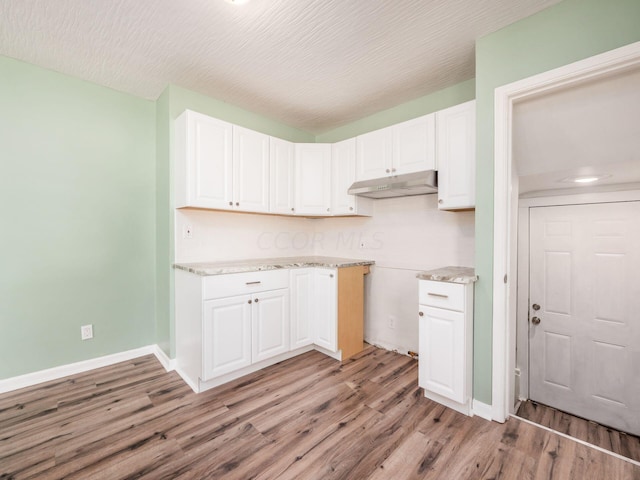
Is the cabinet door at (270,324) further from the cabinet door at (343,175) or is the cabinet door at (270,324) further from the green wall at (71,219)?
the green wall at (71,219)

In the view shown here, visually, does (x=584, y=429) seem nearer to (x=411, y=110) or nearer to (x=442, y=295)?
(x=442, y=295)

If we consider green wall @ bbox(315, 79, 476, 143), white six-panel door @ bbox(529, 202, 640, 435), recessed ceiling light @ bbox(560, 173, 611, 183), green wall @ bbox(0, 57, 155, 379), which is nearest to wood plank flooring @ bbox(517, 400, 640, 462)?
white six-panel door @ bbox(529, 202, 640, 435)

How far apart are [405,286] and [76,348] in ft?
9.81

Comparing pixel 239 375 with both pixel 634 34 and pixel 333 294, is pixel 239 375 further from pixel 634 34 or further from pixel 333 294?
pixel 634 34

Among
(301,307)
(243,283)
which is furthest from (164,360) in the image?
(301,307)

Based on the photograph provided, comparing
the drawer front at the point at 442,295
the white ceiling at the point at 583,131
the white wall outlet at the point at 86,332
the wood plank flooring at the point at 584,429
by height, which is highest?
the white ceiling at the point at 583,131

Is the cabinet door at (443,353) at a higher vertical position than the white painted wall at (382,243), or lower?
lower

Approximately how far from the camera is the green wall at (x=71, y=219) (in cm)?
206

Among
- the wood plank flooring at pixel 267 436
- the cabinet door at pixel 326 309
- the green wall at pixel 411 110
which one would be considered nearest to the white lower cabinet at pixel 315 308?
the cabinet door at pixel 326 309

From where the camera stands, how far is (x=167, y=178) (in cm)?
242

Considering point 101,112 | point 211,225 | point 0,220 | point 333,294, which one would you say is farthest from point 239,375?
point 101,112

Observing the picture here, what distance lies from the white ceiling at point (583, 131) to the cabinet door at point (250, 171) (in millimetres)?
2019

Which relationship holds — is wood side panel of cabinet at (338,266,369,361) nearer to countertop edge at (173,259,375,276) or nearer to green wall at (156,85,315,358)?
countertop edge at (173,259,375,276)

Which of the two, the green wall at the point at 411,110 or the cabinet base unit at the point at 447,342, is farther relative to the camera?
the green wall at the point at 411,110
